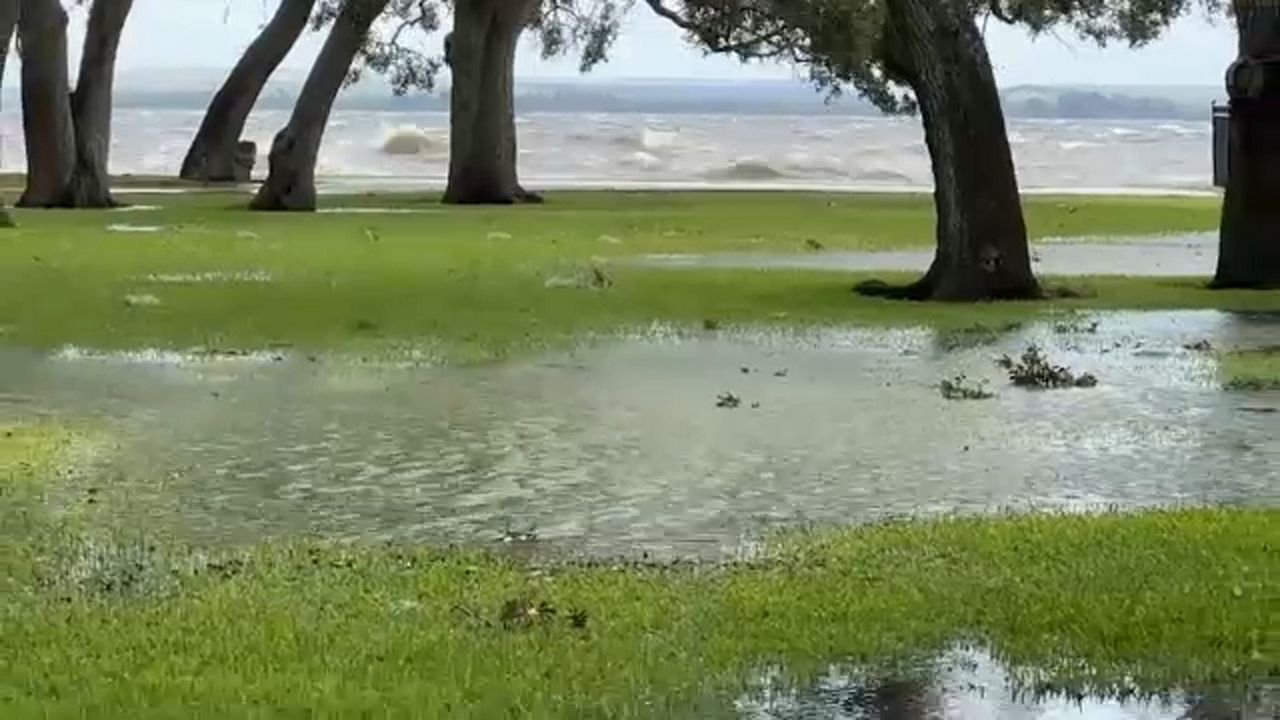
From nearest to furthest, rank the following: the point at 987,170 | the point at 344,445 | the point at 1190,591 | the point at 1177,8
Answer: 1. the point at 1190,591
2. the point at 344,445
3. the point at 987,170
4. the point at 1177,8

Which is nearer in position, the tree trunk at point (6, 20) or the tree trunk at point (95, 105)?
the tree trunk at point (6, 20)

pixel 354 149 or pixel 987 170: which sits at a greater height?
pixel 987 170

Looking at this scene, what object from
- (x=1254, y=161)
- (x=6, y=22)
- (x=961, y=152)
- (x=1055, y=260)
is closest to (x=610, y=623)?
(x=961, y=152)

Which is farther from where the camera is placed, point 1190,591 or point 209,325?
point 209,325

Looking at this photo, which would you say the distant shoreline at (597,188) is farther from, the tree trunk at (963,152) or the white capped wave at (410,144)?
the tree trunk at (963,152)

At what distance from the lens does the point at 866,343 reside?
15.0m

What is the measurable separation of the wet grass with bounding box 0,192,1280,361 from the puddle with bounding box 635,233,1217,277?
894mm

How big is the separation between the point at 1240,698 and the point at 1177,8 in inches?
983

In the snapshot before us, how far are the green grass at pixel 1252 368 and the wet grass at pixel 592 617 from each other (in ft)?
15.1

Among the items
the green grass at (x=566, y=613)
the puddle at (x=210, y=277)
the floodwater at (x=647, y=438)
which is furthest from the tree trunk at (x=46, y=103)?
the green grass at (x=566, y=613)

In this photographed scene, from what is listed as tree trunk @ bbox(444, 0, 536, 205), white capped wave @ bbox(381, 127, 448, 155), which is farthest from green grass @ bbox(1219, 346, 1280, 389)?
white capped wave @ bbox(381, 127, 448, 155)

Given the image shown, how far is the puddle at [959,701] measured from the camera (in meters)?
5.68

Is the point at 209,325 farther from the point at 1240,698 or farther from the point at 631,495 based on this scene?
the point at 1240,698

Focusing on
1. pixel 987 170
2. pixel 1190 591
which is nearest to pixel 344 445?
pixel 1190 591
